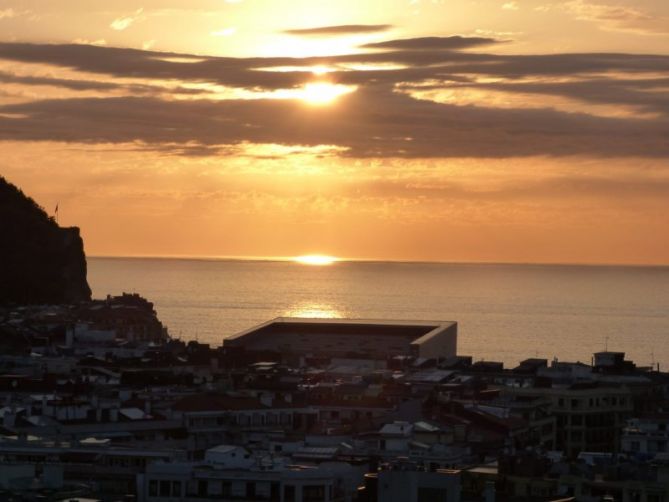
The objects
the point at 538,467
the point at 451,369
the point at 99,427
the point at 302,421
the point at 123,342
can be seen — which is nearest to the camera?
the point at 538,467

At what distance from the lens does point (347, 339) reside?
15538cm

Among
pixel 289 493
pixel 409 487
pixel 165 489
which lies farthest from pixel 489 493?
pixel 165 489

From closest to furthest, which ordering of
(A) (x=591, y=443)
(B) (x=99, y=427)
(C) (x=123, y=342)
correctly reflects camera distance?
(B) (x=99, y=427), (A) (x=591, y=443), (C) (x=123, y=342)

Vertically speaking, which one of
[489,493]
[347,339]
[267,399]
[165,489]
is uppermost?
[347,339]

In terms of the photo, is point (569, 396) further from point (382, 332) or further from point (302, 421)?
point (382, 332)

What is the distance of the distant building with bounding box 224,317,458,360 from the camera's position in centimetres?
14725

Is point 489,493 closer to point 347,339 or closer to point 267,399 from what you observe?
point 267,399

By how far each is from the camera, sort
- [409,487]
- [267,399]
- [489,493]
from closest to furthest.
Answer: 1. [409,487]
2. [489,493]
3. [267,399]

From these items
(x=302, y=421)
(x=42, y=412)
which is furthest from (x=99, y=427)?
(x=302, y=421)

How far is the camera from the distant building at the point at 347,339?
14725 centimetres

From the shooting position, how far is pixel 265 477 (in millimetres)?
64750

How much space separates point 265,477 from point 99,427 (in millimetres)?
22252

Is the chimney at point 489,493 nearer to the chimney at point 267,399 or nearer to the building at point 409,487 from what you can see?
the building at point 409,487

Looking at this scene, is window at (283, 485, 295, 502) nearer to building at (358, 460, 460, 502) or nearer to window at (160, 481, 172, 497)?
window at (160, 481, 172, 497)
